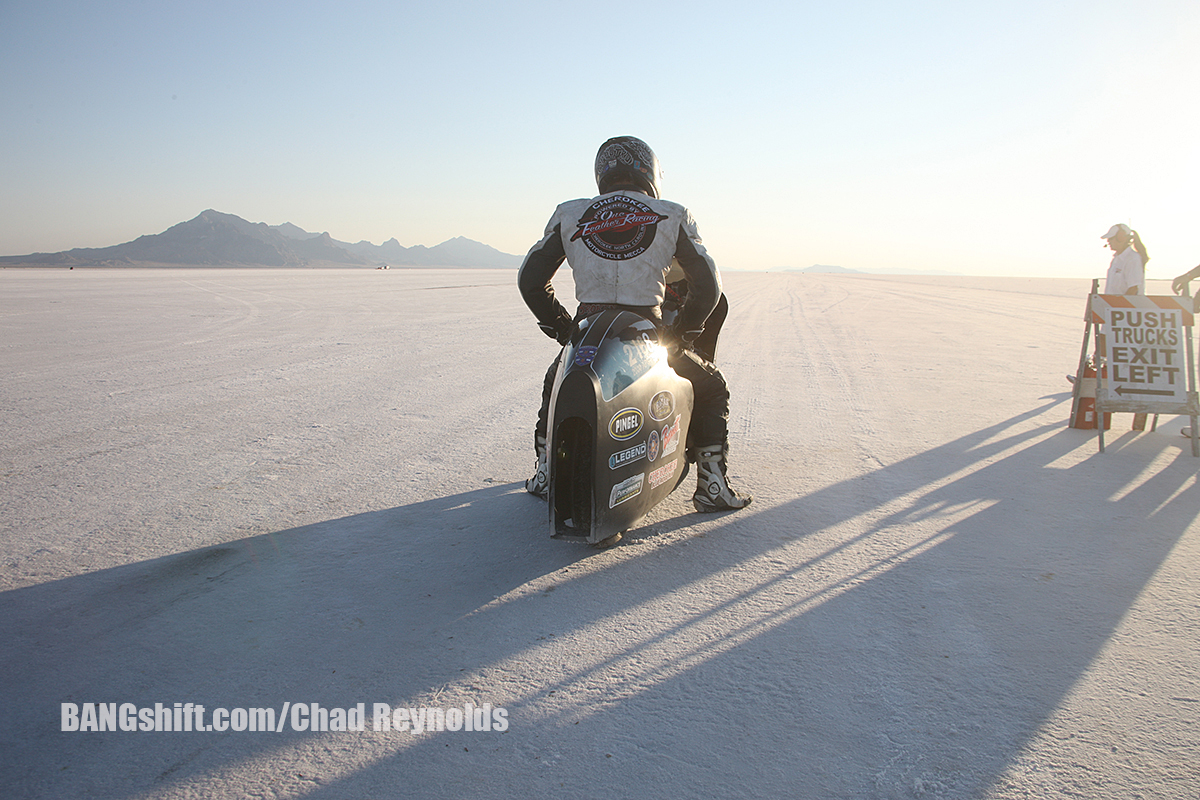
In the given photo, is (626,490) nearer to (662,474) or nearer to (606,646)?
(662,474)

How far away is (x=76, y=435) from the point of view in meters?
5.39

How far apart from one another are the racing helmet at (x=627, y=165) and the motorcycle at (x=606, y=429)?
0.83 meters

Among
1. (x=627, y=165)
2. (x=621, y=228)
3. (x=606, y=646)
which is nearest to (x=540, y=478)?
(x=621, y=228)

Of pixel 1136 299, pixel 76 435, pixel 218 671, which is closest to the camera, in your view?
pixel 218 671

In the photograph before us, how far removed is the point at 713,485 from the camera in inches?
163

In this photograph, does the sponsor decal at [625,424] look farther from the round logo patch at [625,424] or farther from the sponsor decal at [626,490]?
the sponsor decal at [626,490]

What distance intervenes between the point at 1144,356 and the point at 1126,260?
6.78 feet

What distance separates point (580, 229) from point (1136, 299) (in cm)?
557

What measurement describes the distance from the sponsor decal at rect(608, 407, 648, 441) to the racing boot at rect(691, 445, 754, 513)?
0.86 m

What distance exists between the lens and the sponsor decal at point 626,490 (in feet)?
11.1

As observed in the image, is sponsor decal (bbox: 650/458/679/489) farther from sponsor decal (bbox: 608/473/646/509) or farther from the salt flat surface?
the salt flat surface

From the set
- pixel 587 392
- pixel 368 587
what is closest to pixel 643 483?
pixel 587 392

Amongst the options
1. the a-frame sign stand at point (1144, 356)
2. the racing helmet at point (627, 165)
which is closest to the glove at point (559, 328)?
the racing helmet at point (627, 165)

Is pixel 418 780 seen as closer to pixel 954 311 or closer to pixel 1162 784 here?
pixel 1162 784
